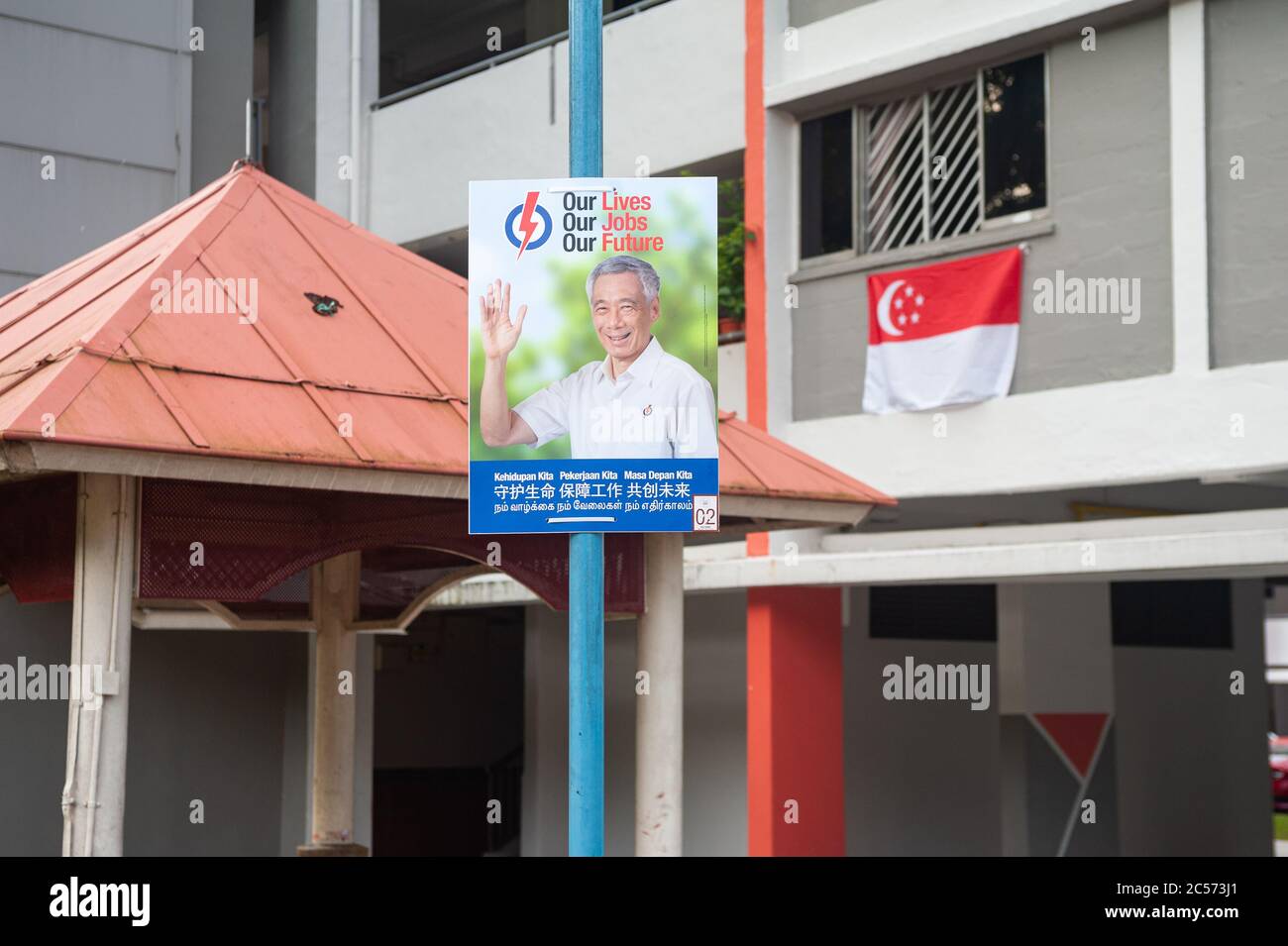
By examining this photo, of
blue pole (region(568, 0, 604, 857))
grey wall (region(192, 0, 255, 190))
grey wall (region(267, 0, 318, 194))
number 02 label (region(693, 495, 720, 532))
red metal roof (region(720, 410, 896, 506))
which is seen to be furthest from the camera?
grey wall (region(267, 0, 318, 194))

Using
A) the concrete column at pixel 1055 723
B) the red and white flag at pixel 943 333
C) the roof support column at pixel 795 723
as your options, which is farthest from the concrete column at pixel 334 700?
the concrete column at pixel 1055 723

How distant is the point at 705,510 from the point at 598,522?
434 millimetres

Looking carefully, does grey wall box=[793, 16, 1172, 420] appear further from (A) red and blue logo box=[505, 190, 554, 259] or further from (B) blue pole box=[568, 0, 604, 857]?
(A) red and blue logo box=[505, 190, 554, 259]

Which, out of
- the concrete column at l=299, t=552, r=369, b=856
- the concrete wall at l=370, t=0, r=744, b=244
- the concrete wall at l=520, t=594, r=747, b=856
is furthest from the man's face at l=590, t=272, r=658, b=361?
the concrete wall at l=370, t=0, r=744, b=244

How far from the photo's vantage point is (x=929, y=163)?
635 inches

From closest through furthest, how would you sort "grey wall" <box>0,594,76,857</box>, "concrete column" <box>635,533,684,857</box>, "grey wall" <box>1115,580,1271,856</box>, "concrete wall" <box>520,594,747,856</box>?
"concrete column" <box>635,533,684,857</box> < "grey wall" <box>0,594,76,857</box> < "concrete wall" <box>520,594,747,856</box> < "grey wall" <box>1115,580,1271,856</box>

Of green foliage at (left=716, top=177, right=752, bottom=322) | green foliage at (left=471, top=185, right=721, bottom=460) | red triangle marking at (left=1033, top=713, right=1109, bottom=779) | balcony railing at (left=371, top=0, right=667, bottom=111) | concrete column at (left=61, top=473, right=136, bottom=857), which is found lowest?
red triangle marking at (left=1033, top=713, right=1109, bottom=779)

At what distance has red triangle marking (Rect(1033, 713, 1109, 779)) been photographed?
62.5 feet

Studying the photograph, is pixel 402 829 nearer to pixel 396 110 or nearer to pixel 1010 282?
pixel 396 110

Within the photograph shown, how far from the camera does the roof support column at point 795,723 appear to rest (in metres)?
16.4

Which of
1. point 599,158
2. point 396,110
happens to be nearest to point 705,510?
point 599,158

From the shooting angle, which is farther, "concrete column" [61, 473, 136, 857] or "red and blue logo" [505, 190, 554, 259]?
"concrete column" [61, 473, 136, 857]

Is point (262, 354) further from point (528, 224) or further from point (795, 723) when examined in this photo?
point (795, 723)

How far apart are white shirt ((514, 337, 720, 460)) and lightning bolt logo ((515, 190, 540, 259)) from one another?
57 centimetres
